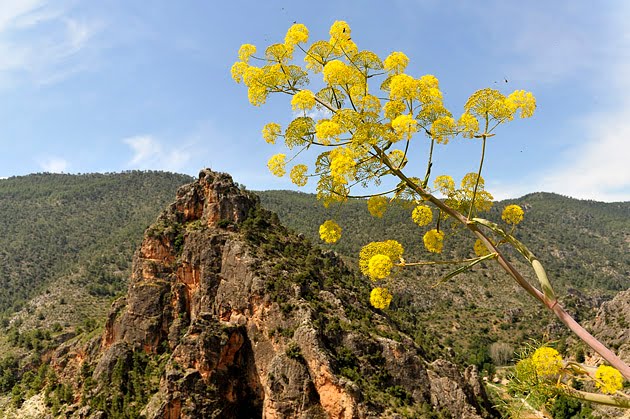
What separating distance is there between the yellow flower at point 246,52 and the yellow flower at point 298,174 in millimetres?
1476

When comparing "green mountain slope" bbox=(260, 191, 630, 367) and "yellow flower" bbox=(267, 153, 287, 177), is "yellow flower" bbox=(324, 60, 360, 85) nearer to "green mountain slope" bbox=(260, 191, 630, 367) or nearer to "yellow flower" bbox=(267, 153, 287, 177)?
"yellow flower" bbox=(267, 153, 287, 177)

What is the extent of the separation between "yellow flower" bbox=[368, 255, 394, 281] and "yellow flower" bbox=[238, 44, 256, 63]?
275 centimetres

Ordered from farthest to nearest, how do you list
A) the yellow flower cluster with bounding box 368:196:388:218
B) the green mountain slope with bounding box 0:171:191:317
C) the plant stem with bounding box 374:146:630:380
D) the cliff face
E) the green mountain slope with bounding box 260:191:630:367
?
the green mountain slope with bounding box 0:171:191:317
the green mountain slope with bounding box 260:191:630:367
the cliff face
the yellow flower cluster with bounding box 368:196:388:218
the plant stem with bounding box 374:146:630:380

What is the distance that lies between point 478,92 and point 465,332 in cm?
10959

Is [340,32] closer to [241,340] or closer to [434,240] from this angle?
[434,240]

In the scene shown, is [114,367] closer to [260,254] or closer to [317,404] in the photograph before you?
[260,254]

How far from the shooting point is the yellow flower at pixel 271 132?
4926mm

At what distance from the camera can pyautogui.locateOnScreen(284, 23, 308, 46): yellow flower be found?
4887 mm

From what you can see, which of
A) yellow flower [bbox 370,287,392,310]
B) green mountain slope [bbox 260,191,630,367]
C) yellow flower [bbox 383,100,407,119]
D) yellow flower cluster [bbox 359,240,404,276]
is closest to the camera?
yellow flower [bbox 383,100,407,119]

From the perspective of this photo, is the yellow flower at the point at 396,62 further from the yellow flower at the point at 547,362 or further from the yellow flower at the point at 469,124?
the yellow flower at the point at 547,362

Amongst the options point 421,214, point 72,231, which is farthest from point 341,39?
point 72,231

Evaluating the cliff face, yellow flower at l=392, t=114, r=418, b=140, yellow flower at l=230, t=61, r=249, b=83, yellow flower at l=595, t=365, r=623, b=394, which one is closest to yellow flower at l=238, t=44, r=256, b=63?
yellow flower at l=230, t=61, r=249, b=83

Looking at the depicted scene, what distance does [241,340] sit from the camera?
44750mm

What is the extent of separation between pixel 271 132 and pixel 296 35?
1095mm
